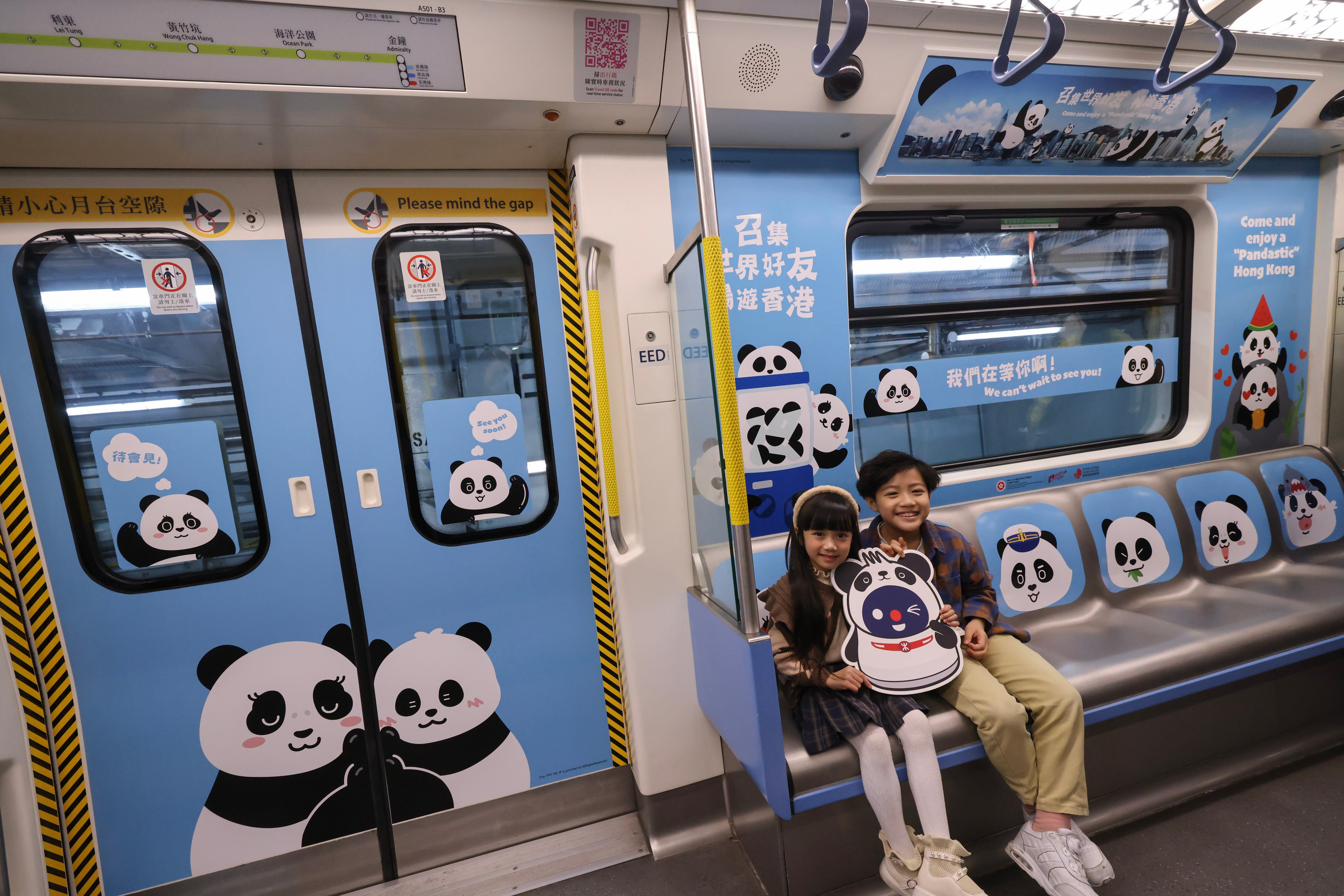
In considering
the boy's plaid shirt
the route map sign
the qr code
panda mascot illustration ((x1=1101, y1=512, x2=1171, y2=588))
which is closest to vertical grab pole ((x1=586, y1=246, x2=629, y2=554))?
the qr code

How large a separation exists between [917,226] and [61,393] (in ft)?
11.4

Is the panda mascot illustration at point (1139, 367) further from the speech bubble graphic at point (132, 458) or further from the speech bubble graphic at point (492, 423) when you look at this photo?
the speech bubble graphic at point (132, 458)

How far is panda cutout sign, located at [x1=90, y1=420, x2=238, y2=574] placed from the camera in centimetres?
207

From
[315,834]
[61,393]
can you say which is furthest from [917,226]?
[315,834]

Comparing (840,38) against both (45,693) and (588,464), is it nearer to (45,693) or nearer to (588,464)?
(588,464)

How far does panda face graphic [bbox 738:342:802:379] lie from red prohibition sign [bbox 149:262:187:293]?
2.08 metres

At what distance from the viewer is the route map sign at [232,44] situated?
1.51 metres

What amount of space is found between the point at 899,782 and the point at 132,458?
2811 mm

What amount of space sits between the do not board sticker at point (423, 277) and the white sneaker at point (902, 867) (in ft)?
8.02

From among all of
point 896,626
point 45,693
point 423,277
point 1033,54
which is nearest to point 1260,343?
point 1033,54

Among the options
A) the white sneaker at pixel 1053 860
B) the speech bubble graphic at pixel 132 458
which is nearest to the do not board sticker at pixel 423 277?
the speech bubble graphic at pixel 132 458

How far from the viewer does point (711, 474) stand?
1826 millimetres

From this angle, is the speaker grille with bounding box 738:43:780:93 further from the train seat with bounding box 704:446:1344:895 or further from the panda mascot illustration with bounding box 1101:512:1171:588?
the panda mascot illustration with bounding box 1101:512:1171:588

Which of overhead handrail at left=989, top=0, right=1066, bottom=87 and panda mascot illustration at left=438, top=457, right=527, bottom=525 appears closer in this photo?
overhead handrail at left=989, top=0, right=1066, bottom=87
